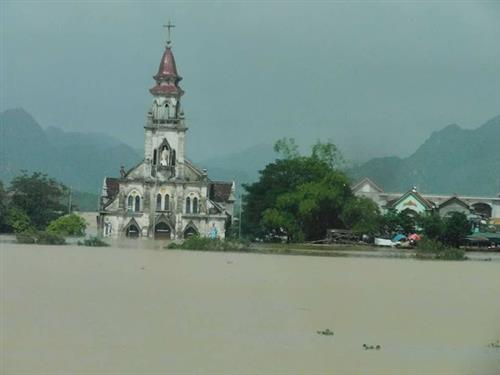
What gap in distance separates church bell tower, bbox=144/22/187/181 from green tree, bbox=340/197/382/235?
14.9 m

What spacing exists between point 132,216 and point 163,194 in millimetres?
2826

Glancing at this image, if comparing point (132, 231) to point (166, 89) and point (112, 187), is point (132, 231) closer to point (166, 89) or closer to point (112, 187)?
point (112, 187)

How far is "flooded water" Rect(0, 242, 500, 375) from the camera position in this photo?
13.0 meters

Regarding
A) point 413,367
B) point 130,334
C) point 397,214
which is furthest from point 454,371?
point 397,214

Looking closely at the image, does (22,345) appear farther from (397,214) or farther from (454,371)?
(397,214)

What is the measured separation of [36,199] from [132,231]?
8389mm

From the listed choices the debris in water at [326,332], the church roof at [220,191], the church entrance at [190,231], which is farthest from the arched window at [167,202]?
the debris in water at [326,332]

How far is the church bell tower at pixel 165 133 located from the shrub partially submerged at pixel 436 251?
22.7 m

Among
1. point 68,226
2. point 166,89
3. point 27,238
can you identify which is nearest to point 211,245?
point 27,238

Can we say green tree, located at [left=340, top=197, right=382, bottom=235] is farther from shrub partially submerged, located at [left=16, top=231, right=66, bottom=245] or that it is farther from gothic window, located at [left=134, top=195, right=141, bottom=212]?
shrub partially submerged, located at [left=16, top=231, right=66, bottom=245]

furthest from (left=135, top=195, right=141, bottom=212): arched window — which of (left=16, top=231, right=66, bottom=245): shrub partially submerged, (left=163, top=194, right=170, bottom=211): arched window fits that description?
(left=16, top=231, right=66, bottom=245): shrub partially submerged

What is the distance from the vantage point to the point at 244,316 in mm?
17703

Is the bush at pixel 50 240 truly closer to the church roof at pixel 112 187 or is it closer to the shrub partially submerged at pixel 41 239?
the shrub partially submerged at pixel 41 239

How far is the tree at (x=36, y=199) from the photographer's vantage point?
69312mm
